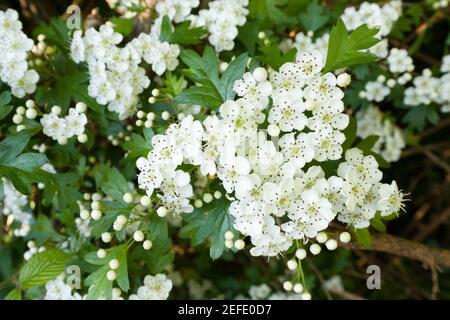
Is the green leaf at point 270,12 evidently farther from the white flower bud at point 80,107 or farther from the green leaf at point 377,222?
the green leaf at point 377,222

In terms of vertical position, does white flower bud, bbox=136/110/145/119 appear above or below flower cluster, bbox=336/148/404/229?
below

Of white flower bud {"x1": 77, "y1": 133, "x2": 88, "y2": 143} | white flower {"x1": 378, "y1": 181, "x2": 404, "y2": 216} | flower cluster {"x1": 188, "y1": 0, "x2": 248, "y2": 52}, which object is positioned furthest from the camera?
flower cluster {"x1": 188, "y1": 0, "x2": 248, "y2": 52}

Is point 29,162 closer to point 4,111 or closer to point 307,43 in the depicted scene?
point 4,111

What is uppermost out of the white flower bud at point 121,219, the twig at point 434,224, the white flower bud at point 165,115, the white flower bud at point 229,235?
the white flower bud at point 165,115

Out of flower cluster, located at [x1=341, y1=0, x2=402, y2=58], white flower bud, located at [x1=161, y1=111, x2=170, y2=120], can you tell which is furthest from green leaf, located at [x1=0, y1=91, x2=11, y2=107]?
flower cluster, located at [x1=341, y1=0, x2=402, y2=58]

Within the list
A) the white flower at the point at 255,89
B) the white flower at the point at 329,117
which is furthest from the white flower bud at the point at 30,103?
the white flower at the point at 329,117

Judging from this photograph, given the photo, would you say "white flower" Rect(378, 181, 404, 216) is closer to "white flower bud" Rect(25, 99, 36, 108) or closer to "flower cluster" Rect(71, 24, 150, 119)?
"flower cluster" Rect(71, 24, 150, 119)

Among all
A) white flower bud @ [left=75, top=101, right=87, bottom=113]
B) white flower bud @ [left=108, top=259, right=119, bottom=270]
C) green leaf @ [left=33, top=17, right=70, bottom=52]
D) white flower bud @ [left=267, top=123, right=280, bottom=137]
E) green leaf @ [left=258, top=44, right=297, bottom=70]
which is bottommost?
white flower bud @ [left=108, top=259, right=119, bottom=270]
